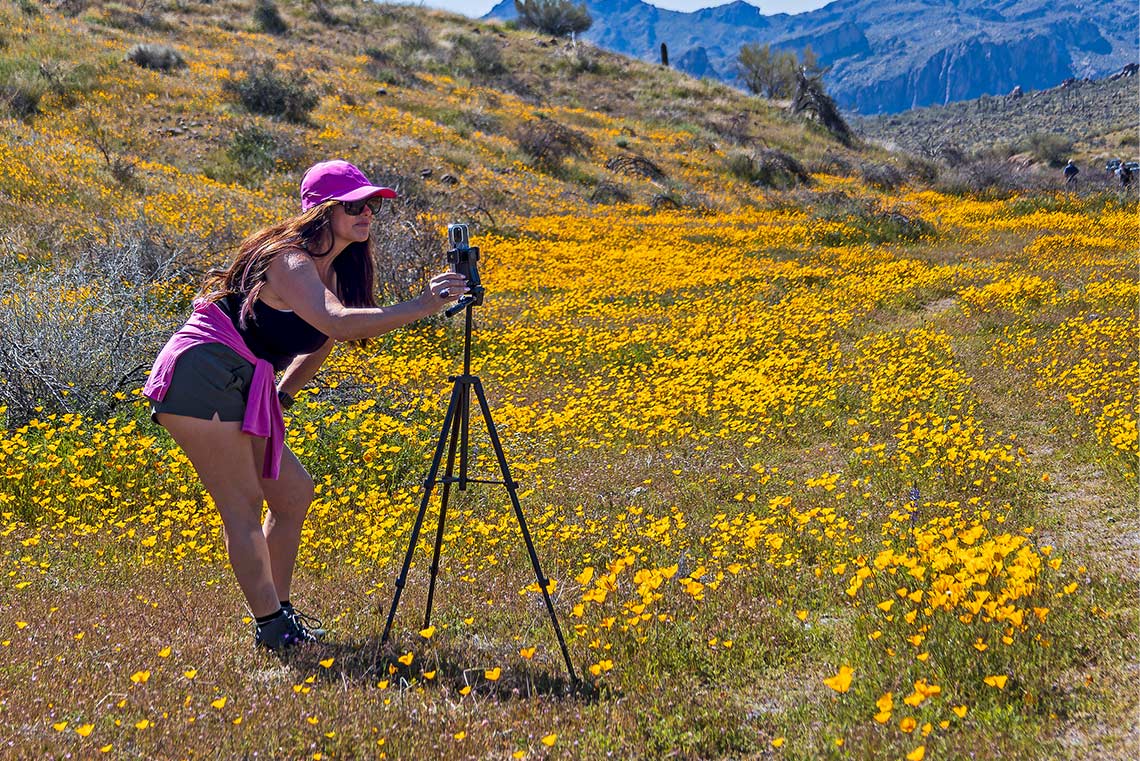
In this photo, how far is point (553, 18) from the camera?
63406 mm

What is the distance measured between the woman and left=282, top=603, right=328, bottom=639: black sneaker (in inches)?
0.6

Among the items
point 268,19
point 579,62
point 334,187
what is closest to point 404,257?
point 334,187

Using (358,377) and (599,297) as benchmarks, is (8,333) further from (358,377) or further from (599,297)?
(599,297)

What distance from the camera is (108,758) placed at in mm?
3145

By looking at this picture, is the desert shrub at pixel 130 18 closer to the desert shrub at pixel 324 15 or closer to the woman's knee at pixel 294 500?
the desert shrub at pixel 324 15

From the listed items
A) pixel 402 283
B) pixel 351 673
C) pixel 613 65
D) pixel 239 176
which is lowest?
pixel 351 673

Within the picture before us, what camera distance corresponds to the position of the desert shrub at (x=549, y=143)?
2888cm

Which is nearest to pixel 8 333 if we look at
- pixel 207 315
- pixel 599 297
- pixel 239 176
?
pixel 207 315

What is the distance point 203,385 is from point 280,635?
1238 mm

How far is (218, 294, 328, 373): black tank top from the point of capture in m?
3.95

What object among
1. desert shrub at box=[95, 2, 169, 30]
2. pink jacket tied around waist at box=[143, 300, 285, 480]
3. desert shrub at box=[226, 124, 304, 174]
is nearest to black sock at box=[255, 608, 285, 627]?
pink jacket tied around waist at box=[143, 300, 285, 480]

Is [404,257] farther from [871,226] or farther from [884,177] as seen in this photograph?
[884,177]

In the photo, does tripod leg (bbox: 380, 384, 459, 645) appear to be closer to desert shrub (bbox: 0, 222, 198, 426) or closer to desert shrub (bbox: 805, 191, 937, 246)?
desert shrub (bbox: 0, 222, 198, 426)

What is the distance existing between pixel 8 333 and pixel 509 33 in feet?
169
